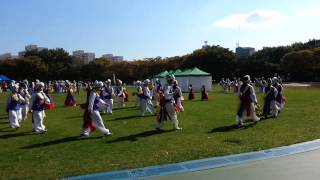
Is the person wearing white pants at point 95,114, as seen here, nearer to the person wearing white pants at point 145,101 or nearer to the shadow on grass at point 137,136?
the shadow on grass at point 137,136

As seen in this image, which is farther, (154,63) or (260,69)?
(154,63)

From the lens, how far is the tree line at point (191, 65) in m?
85.1

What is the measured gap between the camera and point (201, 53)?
289ft

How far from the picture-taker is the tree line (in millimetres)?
85125

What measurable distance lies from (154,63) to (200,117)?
8041 cm

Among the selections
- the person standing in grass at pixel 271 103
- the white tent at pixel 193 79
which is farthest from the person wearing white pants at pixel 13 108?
the white tent at pixel 193 79

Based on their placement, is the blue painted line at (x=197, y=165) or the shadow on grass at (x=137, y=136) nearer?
the blue painted line at (x=197, y=165)

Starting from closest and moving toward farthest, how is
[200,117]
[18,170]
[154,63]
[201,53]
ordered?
[18,170], [200,117], [201,53], [154,63]

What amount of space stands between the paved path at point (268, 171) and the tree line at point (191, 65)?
7522 centimetres

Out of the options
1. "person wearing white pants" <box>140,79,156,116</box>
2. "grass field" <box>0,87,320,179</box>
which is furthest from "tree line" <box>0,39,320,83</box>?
"grass field" <box>0,87,320,179</box>

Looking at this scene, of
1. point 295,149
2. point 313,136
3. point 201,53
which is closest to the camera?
point 295,149

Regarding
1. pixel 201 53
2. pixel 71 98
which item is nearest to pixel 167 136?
pixel 71 98

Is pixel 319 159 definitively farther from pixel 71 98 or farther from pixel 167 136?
pixel 71 98

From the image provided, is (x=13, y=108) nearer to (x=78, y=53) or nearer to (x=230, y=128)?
(x=230, y=128)
